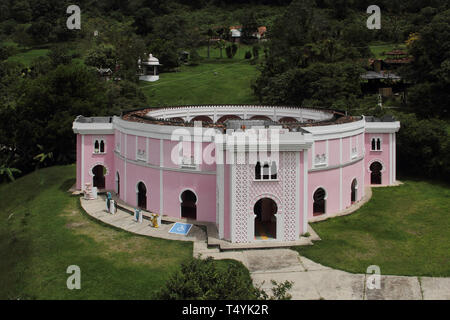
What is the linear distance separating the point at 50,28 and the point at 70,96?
5817 centimetres

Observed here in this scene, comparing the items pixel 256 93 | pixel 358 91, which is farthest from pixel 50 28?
pixel 358 91

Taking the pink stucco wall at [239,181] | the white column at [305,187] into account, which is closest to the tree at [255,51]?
the pink stucco wall at [239,181]

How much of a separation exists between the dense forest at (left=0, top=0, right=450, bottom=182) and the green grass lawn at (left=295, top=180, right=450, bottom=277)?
7033 millimetres

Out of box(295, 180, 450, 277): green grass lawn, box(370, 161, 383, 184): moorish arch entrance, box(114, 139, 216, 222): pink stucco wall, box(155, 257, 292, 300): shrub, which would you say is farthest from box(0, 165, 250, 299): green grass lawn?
box(370, 161, 383, 184): moorish arch entrance

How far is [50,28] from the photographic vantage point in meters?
94.1

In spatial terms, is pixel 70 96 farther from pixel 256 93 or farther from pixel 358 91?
pixel 358 91

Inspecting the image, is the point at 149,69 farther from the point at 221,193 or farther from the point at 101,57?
the point at 221,193

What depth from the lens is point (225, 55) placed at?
88.8 metres

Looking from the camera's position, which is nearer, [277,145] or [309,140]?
[277,145]

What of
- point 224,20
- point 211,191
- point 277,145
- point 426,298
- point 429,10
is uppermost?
point 224,20

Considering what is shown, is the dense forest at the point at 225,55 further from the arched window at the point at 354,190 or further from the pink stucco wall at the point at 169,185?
the pink stucco wall at the point at 169,185

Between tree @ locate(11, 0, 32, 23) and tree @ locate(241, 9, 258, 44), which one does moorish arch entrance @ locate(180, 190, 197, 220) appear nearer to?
tree @ locate(241, 9, 258, 44)

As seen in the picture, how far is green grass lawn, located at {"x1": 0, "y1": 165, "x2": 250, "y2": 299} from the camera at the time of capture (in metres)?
18.1
